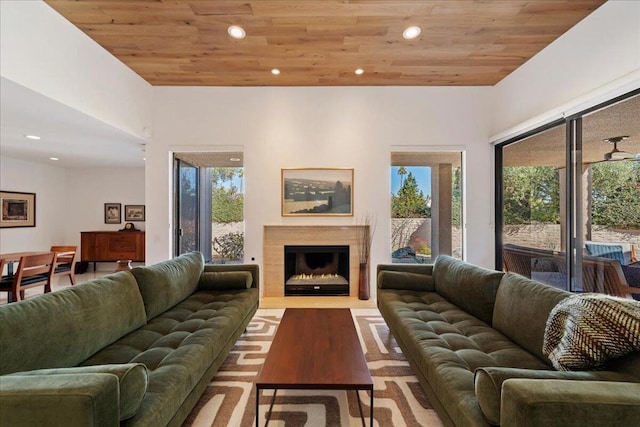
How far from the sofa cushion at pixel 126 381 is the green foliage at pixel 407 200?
3.79m

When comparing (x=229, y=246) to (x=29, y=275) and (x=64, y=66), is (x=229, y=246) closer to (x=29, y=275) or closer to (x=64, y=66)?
(x=29, y=275)

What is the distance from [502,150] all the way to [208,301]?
4304 mm

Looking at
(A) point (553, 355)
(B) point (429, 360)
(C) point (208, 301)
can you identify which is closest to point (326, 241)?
Answer: (C) point (208, 301)

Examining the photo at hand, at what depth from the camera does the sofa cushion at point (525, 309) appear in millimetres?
1681

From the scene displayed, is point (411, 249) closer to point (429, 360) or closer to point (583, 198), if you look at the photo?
point (583, 198)

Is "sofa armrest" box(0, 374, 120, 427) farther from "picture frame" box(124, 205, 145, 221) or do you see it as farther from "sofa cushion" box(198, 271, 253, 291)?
"picture frame" box(124, 205, 145, 221)

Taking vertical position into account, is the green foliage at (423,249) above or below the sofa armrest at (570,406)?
above

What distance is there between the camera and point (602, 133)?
261 centimetres

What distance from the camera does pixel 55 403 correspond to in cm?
98

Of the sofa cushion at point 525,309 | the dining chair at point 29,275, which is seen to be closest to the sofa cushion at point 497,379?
the sofa cushion at point 525,309

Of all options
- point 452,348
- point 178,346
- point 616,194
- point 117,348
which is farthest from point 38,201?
point 616,194

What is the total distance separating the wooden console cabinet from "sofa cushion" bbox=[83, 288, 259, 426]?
4622 mm

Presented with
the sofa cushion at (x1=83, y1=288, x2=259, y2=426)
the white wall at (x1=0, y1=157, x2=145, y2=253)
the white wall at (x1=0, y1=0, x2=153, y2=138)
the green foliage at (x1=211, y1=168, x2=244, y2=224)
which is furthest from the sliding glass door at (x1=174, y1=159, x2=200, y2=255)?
the white wall at (x1=0, y1=157, x2=145, y2=253)

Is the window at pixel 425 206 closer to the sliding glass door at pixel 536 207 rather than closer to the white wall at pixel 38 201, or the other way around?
the sliding glass door at pixel 536 207
